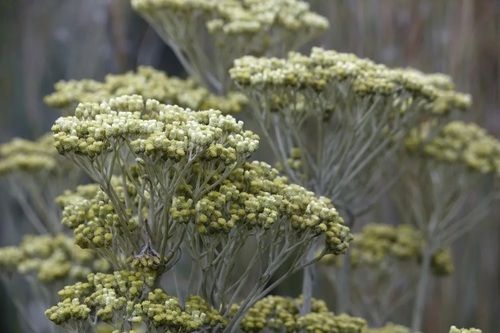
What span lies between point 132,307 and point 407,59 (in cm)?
257

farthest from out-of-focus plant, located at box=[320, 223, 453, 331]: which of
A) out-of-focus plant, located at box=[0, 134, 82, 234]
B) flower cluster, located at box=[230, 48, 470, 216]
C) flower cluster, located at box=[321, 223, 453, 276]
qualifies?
out-of-focus plant, located at box=[0, 134, 82, 234]

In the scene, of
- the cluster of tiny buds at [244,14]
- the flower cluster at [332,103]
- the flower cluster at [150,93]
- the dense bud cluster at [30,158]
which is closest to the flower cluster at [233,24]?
the cluster of tiny buds at [244,14]

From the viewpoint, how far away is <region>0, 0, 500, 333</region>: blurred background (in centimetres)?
429

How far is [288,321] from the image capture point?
8.23ft

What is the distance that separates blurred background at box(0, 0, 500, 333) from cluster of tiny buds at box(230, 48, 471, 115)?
155 centimetres

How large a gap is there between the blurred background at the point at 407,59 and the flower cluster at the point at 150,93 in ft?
4.64

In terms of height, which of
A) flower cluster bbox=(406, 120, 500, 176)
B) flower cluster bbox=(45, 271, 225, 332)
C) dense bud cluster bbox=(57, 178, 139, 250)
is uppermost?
flower cluster bbox=(406, 120, 500, 176)

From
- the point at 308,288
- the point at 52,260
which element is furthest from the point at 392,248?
the point at 52,260

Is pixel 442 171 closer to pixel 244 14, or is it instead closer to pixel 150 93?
pixel 244 14

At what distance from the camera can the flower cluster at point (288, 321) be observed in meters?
2.47

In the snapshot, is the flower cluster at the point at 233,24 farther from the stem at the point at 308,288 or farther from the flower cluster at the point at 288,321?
the flower cluster at the point at 288,321

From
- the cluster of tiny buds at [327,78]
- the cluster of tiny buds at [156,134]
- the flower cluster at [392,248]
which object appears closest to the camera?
the cluster of tiny buds at [156,134]

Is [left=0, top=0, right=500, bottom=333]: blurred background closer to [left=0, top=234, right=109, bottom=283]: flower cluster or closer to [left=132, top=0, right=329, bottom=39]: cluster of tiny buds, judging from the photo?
[left=132, top=0, right=329, bottom=39]: cluster of tiny buds

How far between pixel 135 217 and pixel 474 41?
2.65 m
